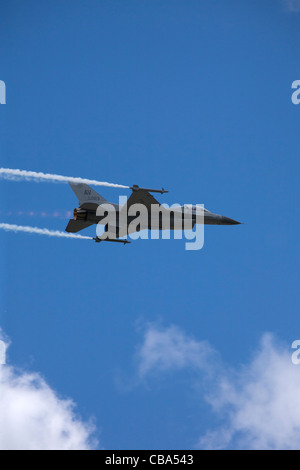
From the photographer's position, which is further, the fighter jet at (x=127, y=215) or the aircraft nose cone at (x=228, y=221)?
the aircraft nose cone at (x=228, y=221)

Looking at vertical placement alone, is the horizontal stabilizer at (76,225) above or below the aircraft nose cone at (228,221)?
below

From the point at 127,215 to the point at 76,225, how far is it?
13.9 ft

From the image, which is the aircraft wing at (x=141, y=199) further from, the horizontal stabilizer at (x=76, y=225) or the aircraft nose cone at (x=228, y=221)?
the aircraft nose cone at (x=228, y=221)

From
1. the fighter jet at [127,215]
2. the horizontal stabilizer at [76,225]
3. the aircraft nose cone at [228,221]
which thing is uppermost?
the aircraft nose cone at [228,221]

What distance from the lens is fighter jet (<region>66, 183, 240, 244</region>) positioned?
176 feet

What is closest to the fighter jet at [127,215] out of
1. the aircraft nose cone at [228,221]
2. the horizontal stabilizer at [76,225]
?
the horizontal stabilizer at [76,225]

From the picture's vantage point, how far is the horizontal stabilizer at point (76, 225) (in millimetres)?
54656

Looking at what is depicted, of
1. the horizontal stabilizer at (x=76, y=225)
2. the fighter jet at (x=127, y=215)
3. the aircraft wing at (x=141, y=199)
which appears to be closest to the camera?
the aircraft wing at (x=141, y=199)

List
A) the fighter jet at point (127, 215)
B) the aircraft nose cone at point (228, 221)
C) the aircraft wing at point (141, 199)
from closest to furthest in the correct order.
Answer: the aircraft wing at point (141, 199) → the fighter jet at point (127, 215) → the aircraft nose cone at point (228, 221)
